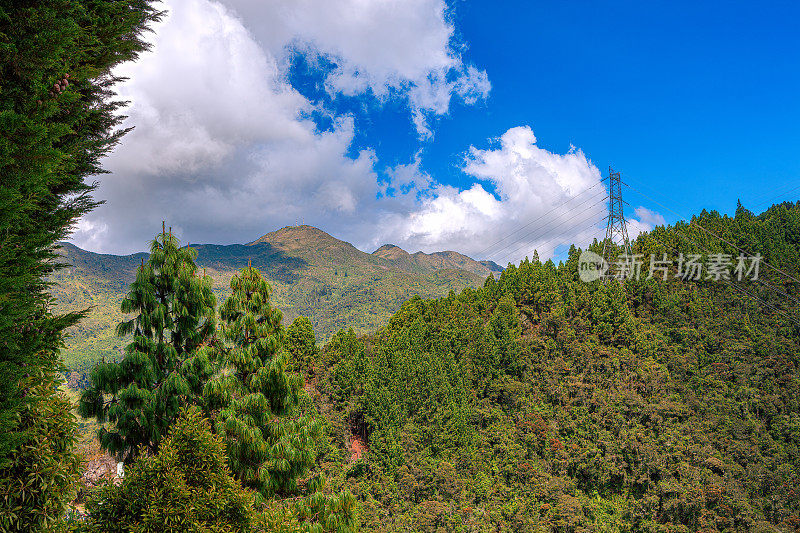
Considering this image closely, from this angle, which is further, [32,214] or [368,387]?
[368,387]

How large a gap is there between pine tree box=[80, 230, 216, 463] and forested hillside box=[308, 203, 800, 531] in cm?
2420

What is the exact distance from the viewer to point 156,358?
9000 mm

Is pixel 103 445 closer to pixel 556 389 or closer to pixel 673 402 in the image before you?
pixel 556 389

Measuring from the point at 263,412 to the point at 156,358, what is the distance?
2554 millimetres

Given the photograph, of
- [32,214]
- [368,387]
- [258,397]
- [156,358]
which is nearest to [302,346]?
[368,387]

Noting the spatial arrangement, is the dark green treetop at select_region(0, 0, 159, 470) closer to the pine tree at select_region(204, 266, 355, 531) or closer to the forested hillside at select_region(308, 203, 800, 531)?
the pine tree at select_region(204, 266, 355, 531)

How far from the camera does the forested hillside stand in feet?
114

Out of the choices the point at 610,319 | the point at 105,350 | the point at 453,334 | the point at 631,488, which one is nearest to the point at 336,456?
the point at 453,334

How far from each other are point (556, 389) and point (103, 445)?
140ft

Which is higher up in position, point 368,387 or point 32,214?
point 32,214

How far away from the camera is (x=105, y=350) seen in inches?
6097

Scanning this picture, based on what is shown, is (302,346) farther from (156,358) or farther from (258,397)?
(156,358)

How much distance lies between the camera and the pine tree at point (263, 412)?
935 centimetres

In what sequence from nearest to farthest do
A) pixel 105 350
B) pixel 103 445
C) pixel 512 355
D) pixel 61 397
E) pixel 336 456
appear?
pixel 61 397 < pixel 103 445 < pixel 336 456 < pixel 512 355 < pixel 105 350
